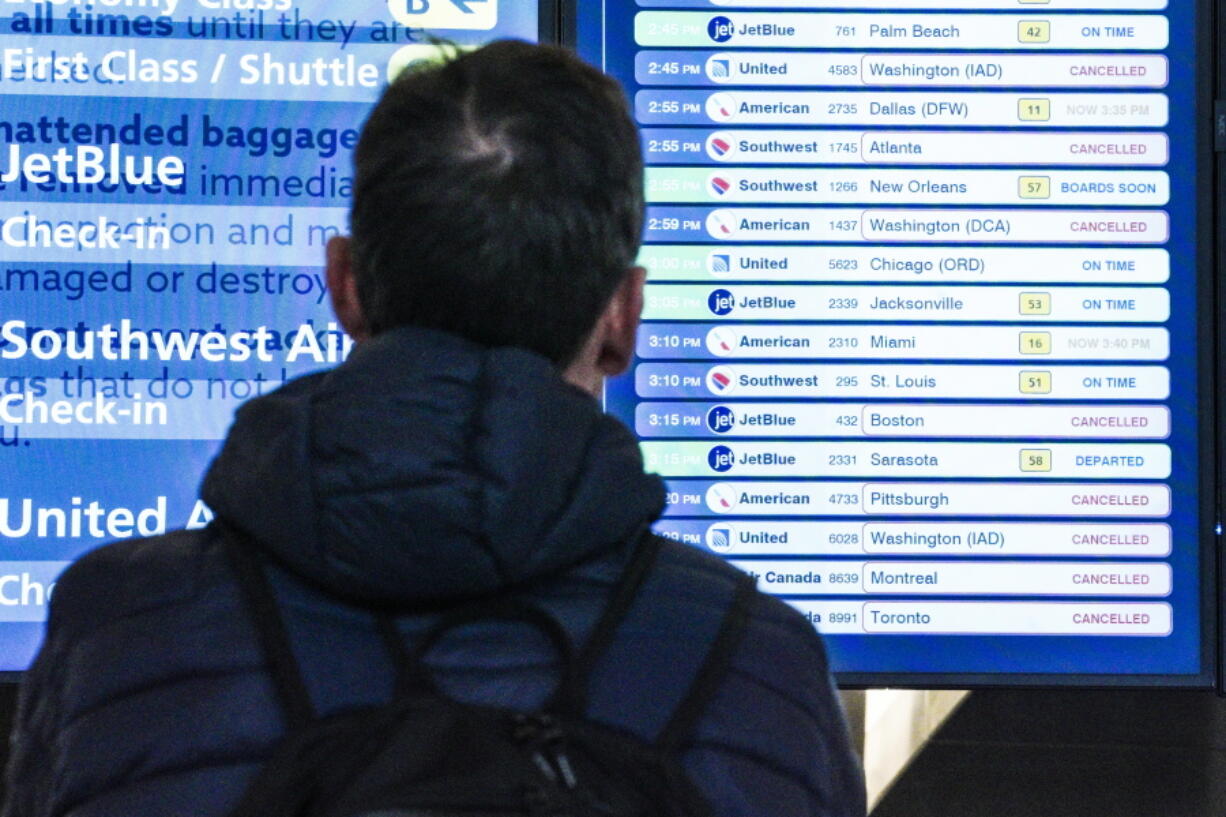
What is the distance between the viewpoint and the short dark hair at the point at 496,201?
1128mm

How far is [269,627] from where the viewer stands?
1074 mm

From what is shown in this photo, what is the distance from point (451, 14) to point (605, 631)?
168 cm

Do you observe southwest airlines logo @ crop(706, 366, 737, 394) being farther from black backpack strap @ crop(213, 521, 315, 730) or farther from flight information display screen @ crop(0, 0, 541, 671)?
black backpack strap @ crop(213, 521, 315, 730)

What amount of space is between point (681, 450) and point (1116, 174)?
0.81 meters

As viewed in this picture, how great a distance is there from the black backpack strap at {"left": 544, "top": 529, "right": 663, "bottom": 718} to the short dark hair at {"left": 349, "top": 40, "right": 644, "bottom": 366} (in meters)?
0.16

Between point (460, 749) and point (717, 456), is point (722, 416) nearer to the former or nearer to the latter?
point (717, 456)

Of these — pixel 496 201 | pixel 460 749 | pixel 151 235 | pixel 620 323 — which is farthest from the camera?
pixel 151 235

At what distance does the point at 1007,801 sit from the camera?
9.45 feet

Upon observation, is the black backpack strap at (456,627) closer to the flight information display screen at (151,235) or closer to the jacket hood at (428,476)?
the jacket hood at (428,476)

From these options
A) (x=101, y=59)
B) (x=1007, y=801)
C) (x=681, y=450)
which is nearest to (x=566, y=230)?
(x=681, y=450)

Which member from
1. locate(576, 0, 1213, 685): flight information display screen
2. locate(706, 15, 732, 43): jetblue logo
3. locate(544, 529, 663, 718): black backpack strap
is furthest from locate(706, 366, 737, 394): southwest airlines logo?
locate(544, 529, 663, 718): black backpack strap

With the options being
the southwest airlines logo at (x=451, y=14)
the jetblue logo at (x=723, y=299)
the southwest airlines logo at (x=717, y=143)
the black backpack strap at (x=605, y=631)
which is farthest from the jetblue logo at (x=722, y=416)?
the black backpack strap at (x=605, y=631)

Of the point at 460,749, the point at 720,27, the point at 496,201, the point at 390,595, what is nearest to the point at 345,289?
the point at 496,201

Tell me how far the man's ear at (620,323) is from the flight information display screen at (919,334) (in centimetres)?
130
